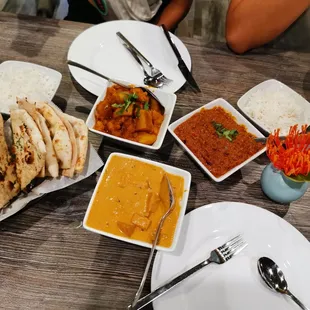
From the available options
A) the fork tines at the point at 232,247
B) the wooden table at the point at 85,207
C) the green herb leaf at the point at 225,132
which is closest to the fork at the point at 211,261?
the fork tines at the point at 232,247

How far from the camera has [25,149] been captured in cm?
126

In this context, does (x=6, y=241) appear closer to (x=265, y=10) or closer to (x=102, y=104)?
(x=102, y=104)

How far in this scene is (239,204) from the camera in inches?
52.9

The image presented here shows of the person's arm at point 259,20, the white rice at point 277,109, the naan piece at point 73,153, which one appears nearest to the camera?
the naan piece at point 73,153

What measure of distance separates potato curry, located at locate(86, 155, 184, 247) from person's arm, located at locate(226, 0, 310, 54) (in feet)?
3.52

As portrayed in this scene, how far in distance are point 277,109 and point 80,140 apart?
986 millimetres

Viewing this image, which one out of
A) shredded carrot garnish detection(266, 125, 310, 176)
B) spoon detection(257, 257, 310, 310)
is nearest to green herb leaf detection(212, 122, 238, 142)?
shredded carrot garnish detection(266, 125, 310, 176)

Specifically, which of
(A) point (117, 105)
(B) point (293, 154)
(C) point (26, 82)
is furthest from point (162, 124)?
(C) point (26, 82)

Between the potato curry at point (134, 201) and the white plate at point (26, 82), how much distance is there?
531 mm

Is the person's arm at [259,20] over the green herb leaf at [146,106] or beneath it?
over

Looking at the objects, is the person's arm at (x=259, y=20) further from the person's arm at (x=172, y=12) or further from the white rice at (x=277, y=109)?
the person's arm at (x=172, y=12)

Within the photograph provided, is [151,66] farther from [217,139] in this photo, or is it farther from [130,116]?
[217,139]

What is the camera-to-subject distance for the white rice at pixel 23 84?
1.57m

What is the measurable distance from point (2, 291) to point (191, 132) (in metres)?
0.97
